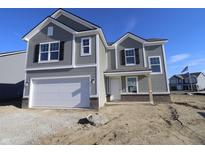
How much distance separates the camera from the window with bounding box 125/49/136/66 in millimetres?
13862

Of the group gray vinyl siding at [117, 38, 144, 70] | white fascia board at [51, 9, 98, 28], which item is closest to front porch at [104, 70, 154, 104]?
gray vinyl siding at [117, 38, 144, 70]

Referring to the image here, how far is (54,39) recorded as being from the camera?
11242mm

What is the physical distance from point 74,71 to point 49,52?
2.84 meters

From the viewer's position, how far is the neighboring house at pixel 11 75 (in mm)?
14844

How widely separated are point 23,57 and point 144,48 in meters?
15.2

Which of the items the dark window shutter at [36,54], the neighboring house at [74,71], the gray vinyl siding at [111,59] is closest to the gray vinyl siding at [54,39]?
the neighboring house at [74,71]

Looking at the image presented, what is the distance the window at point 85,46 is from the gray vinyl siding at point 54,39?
3.17 ft

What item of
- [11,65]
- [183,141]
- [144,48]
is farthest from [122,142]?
[11,65]

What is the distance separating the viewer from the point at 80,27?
37.3ft

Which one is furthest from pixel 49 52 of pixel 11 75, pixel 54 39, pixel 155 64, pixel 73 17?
pixel 155 64

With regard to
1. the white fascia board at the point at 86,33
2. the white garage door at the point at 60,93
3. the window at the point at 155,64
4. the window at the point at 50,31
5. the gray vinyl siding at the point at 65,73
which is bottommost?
the white garage door at the point at 60,93

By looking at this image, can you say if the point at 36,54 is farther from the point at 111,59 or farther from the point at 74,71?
the point at 111,59

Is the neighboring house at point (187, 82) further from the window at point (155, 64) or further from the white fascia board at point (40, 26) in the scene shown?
the white fascia board at point (40, 26)
